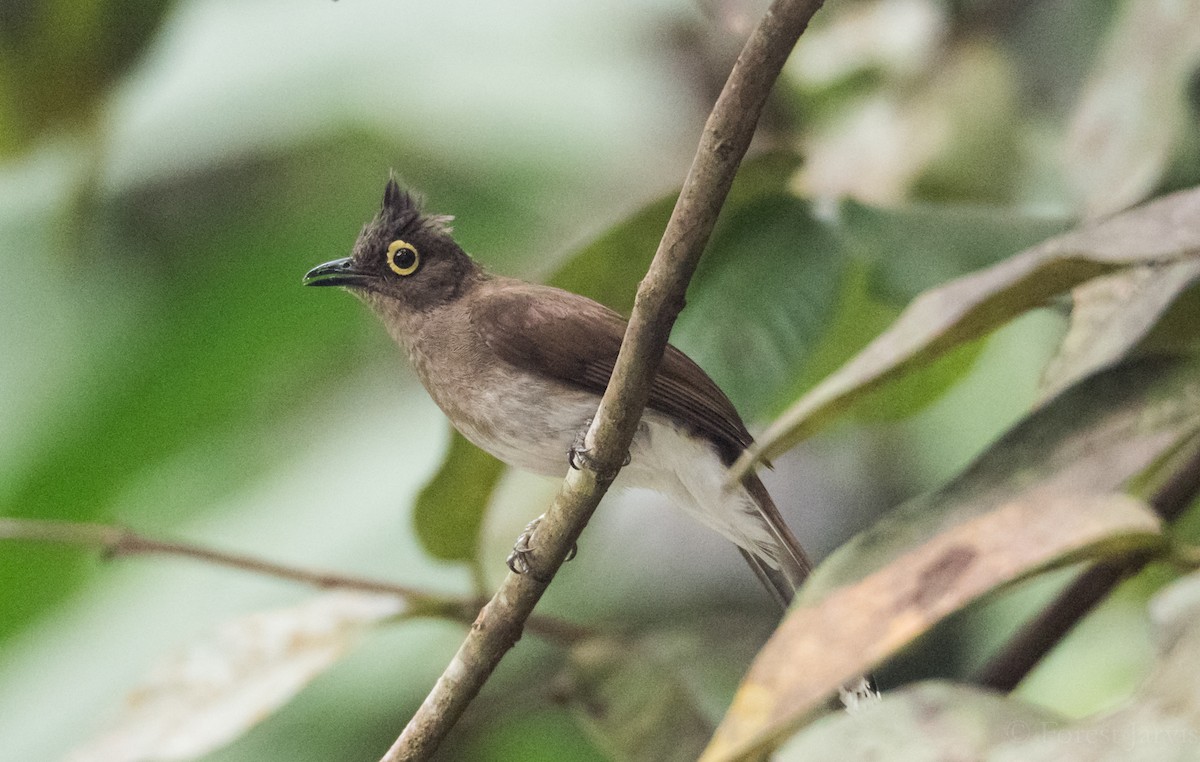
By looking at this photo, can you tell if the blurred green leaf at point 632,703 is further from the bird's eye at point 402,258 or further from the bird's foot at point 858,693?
the bird's eye at point 402,258

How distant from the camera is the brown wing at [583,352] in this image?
5.73 feet

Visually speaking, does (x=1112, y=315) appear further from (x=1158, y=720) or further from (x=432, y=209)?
(x=432, y=209)

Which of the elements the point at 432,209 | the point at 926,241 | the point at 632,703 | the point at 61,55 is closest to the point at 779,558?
the point at 632,703

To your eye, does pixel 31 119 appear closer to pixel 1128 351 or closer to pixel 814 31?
pixel 814 31

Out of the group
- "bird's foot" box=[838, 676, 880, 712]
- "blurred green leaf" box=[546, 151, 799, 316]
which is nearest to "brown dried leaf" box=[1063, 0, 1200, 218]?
"blurred green leaf" box=[546, 151, 799, 316]

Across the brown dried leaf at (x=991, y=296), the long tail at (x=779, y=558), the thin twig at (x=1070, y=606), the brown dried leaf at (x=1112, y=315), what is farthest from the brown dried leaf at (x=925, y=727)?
the long tail at (x=779, y=558)

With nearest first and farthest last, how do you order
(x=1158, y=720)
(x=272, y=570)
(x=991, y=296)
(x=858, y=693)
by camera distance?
(x=1158, y=720) → (x=991, y=296) → (x=858, y=693) → (x=272, y=570)

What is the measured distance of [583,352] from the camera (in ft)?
5.97

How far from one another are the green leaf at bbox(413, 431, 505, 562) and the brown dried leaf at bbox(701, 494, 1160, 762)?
38.7 inches

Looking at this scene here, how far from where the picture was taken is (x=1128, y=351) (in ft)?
3.97

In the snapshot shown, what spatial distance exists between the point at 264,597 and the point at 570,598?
2.68 ft

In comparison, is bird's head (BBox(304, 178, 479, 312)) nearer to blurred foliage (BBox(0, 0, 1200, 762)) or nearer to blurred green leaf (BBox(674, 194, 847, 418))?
blurred foliage (BBox(0, 0, 1200, 762))

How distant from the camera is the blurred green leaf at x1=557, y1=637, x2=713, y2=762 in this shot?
6.23 feet

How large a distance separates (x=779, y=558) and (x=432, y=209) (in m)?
1.45
